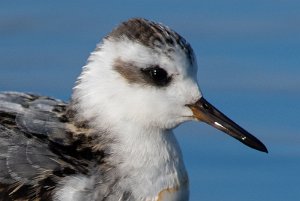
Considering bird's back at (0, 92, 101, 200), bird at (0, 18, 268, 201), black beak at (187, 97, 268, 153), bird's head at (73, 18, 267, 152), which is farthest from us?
black beak at (187, 97, 268, 153)

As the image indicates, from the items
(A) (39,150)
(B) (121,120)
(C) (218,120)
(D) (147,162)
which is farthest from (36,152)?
(C) (218,120)

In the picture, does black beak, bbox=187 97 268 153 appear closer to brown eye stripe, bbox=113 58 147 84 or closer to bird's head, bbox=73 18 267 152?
bird's head, bbox=73 18 267 152

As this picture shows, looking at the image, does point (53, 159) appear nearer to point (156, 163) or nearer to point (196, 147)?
point (156, 163)

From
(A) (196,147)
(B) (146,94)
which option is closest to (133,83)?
(B) (146,94)

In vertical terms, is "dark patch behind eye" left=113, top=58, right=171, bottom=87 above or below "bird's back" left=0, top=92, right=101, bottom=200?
above

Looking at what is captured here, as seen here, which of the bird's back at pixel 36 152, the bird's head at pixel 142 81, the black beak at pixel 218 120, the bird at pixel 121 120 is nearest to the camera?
the bird's back at pixel 36 152

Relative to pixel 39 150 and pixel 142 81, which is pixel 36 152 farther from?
pixel 142 81

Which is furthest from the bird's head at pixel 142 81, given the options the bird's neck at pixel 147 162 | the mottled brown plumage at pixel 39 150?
the mottled brown plumage at pixel 39 150

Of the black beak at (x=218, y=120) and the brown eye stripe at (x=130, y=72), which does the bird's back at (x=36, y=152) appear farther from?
the black beak at (x=218, y=120)

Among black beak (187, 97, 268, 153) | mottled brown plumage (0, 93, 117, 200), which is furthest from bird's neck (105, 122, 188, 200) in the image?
black beak (187, 97, 268, 153)
